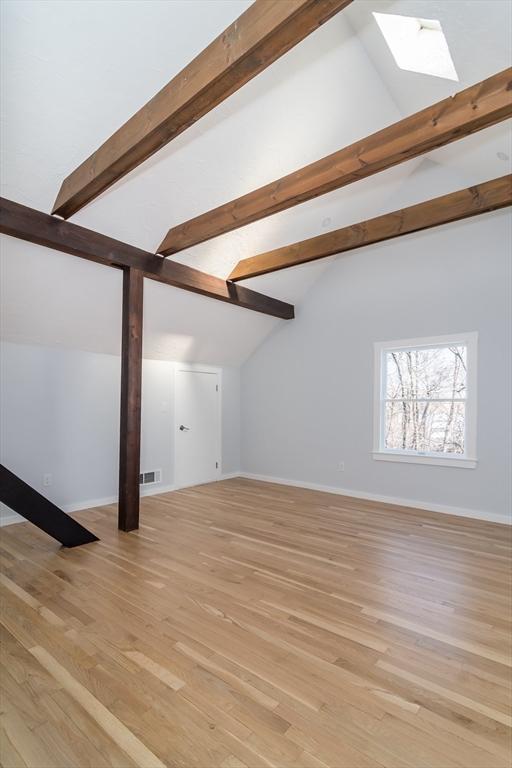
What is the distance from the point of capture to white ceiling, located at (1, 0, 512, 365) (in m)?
2.45

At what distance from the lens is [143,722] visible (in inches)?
60.2

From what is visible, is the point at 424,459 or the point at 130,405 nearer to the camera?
the point at 130,405

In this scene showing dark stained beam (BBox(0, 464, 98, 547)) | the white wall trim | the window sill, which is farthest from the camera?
the window sill

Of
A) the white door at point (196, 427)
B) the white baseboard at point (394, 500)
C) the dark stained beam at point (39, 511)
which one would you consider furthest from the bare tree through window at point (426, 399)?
the dark stained beam at point (39, 511)

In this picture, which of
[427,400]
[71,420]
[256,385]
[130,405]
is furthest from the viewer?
[256,385]

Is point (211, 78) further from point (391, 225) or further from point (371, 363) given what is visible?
point (371, 363)

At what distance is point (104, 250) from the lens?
3643 millimetres

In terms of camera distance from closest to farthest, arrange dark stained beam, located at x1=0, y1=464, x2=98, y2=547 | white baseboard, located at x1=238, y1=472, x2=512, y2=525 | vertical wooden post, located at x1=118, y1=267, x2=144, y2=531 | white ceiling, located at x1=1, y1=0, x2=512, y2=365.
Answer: white ceiling, located at x1=1, y1=0, x2=512, y2=365, dark stained beam, located at x1=0, y1=464, x2=98, y2=547, vertical wooden post, located at x1=118, y1=267, x2=144, y2=531, white baseboard, located at x1=238, y1=472, x2=512, y2=525

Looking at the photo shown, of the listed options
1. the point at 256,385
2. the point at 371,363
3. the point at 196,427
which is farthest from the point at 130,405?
the point at 371,363

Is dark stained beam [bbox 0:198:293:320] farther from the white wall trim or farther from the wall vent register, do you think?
the white wall trim

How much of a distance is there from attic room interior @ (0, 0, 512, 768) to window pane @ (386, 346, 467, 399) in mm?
27

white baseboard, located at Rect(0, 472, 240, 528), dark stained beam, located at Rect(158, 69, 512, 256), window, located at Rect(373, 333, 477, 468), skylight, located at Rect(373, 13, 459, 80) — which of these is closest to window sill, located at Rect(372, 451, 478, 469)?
window, located at Rect(373, 333, 477, 468)

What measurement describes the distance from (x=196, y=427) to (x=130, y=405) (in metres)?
2.13

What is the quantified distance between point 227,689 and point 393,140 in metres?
3.21
